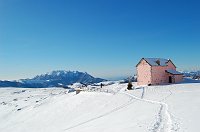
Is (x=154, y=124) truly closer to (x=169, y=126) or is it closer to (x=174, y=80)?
(x=169, y=126)

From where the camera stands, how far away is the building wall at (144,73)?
73688mm

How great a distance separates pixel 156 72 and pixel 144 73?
3628 mm

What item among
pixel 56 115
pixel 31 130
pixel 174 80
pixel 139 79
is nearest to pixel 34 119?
pixel 56 115

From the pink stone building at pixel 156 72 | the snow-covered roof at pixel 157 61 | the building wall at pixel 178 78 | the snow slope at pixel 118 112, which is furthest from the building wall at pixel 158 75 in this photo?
the snow slope at pixel 118 112

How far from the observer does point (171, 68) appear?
7825cm

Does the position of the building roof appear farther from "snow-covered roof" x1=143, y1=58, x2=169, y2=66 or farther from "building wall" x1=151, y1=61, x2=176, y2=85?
"building wall" x1=151, y1=61, x2=176, y2=85

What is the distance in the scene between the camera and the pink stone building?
7312 centimetres

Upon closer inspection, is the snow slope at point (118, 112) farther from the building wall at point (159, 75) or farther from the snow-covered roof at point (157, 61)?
the snow-covered roof at point (157, 61)

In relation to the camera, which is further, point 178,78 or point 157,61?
point 157,61

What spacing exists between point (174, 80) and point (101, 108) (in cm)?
3195

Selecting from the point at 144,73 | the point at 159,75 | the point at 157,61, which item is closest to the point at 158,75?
the point at 159,75

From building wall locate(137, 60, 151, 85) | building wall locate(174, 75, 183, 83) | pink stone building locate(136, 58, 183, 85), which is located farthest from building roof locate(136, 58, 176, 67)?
building wall locate(174, 75, 183, 83)

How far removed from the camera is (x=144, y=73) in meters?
75.5

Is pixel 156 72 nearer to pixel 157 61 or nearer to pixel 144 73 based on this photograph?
pixel 144 73
